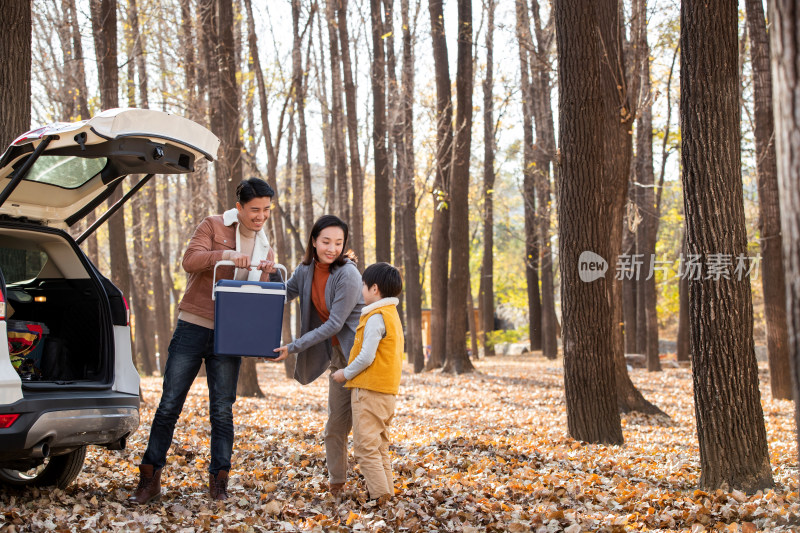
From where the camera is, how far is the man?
516 centimetres

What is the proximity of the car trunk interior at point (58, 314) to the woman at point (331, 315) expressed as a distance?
4.49 ft

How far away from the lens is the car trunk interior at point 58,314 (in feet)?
16.6

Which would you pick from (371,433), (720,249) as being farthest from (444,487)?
(720,249)

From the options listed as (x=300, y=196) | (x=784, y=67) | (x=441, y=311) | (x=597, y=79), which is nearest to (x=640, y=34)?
(x=597, y=79)

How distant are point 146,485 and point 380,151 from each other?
14666mm

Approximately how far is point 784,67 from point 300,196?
108ft

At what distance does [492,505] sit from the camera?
530 centimetres

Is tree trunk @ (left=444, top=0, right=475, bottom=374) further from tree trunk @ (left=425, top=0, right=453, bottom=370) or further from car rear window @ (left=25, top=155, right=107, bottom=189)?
car rear window @ (left=25, top=155, right=107, bottom=189)

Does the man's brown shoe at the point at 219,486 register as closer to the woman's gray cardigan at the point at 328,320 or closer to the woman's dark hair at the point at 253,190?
the woman's gray cardigan at the point at 328,320

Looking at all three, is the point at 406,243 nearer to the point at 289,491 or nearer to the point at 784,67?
the point at 289,491

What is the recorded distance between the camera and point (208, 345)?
5.29 m

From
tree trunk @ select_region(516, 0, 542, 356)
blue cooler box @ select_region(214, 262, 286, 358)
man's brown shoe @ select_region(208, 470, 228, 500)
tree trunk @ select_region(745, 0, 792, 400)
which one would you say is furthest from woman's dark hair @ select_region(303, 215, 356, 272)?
tree trunk @ select_region(516, 0, 542, 356)

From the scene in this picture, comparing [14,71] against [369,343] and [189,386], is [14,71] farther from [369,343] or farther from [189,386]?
[369,343]
